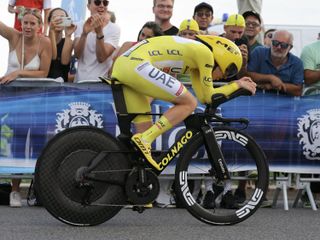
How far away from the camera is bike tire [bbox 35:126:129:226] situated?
26.1 feet

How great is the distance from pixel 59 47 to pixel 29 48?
2.12 ft

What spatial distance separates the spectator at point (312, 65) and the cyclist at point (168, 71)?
3.12m

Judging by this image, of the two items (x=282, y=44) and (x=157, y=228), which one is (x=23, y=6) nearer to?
(x=282, y=44)

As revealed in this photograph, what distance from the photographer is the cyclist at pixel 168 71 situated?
8055 millimetres

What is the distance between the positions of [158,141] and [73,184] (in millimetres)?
2788

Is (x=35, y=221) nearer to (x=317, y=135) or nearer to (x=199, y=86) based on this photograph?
(x=199, y=86)

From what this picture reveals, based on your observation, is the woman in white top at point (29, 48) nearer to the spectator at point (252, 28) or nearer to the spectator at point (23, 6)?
the spectator at point (23, 6)

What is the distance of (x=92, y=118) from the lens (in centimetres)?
1074

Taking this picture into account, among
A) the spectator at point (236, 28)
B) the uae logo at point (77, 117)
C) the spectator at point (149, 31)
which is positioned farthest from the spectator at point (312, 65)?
the uae logo at point (77, 117)

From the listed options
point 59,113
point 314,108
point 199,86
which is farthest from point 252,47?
point 199,86

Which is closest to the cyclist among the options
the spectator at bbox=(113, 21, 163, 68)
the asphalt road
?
the asphalt road

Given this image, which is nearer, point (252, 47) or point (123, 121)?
point (123, 121)

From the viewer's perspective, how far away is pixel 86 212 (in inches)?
315

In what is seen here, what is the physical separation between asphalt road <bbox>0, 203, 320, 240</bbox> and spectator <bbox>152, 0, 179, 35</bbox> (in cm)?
301
